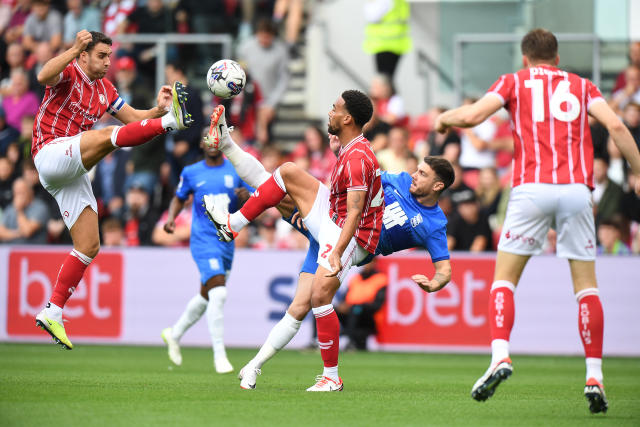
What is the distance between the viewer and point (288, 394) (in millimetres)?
8594

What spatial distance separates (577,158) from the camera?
7426 mm

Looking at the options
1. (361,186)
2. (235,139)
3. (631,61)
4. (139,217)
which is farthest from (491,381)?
(631,61)

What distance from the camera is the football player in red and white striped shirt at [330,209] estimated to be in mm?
8680

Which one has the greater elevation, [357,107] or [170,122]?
[357,107]

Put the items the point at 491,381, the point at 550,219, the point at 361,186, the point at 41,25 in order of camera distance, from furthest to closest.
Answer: the point at 41,25, the point at 361,186, the point at 550,219, the point at 491,381

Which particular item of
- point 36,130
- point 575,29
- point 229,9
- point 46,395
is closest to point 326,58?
point 229,9

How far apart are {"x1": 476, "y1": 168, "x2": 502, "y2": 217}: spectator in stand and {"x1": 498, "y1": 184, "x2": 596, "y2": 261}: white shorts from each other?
876 centimetres

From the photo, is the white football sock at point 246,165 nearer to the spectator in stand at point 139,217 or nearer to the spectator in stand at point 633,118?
the spectator in stand at point 139,217

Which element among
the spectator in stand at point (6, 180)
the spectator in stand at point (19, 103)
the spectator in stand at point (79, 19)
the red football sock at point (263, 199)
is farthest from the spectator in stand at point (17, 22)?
the red football sock at point (263, 199)

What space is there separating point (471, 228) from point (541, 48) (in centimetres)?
852

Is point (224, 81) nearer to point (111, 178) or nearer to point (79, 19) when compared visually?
point (111, 178)

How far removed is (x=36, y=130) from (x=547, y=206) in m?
4.84

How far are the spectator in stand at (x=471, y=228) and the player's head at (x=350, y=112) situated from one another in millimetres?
7302

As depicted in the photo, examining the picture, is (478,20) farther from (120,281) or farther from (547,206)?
(547,206)
